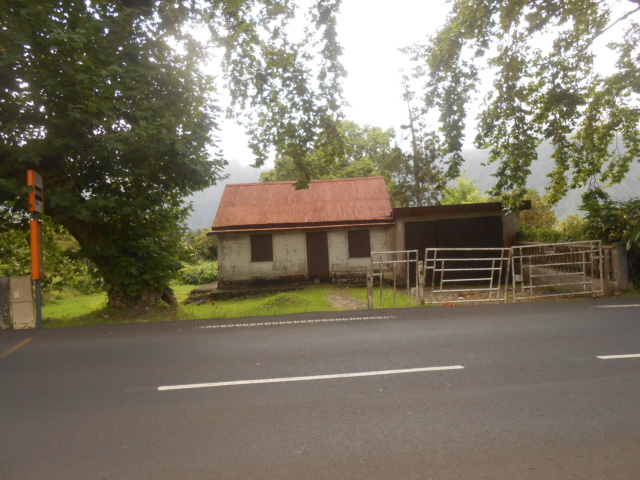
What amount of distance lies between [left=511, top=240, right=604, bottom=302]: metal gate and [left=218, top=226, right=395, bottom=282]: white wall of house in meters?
6.97

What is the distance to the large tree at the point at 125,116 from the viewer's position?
31.0 ft

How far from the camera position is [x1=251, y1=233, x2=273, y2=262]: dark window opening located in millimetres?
22750

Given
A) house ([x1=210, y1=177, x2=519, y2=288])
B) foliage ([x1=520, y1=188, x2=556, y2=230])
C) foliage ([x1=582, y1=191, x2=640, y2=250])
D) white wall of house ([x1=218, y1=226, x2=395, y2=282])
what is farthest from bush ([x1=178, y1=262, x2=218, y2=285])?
foliage ([x1=582, y1=191, x2=640, y2=250])

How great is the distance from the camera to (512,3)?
14.1m

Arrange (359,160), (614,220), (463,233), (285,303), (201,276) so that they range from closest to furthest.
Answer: (614,220) < (285,303) < (463,233) < (201,276) < (359,160)

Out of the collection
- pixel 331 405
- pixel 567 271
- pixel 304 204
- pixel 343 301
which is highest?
pixel 304 204

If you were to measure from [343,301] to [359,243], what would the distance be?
6095mm

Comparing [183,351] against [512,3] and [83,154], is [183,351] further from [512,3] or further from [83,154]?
[512,3]

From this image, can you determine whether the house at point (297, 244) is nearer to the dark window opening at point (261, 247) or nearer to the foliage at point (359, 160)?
the dark window opening at point (261, 247)

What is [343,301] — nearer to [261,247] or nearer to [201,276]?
[261,247]

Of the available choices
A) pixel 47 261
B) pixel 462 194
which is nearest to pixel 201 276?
pixel 47 261

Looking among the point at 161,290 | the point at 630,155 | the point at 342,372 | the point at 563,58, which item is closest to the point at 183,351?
the point at 342,372

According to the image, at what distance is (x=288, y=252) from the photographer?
22734 millimetres

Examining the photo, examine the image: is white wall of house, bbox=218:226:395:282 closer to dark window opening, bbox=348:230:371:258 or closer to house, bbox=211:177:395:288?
house, bbox=211:177:395:288
